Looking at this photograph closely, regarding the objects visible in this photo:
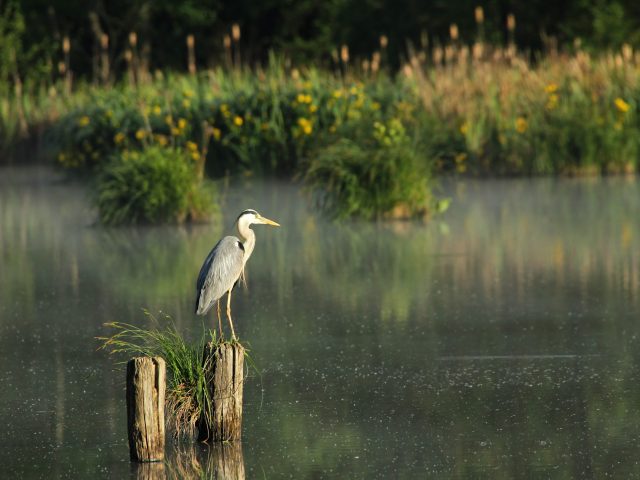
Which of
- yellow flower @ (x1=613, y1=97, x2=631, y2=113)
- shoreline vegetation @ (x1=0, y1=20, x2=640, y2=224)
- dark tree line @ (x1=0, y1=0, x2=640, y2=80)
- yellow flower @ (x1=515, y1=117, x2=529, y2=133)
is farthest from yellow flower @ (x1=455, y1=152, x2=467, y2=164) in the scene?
dark tree line @ (x1=0, y1=0, x2=640, y2=80)

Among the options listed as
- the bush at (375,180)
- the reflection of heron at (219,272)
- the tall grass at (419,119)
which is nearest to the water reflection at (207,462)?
the reflection of heron at (219,272)

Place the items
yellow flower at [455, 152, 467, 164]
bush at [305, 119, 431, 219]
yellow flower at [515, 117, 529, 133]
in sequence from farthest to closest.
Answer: yellow flower at [515, 117, 529, 133] → yellow flower at [455, 152, 467, 164] → bush at [305, 119, 431, 219]

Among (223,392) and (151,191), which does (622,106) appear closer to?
(151,191)

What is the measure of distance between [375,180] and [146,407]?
887 centimetres

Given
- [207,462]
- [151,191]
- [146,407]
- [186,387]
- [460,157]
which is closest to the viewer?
[146,407]

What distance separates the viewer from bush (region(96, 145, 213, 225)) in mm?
14734

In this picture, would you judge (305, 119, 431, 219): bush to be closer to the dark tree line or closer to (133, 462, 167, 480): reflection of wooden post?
(133, 462, 167, 480): reflection of wooden post

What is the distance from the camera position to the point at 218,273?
740 centimetres

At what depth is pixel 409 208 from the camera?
49.0 feet

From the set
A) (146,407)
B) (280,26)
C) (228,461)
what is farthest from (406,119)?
(280,26)

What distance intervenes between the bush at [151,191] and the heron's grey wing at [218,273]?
722 centimetres

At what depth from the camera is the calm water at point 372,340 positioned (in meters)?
6.39

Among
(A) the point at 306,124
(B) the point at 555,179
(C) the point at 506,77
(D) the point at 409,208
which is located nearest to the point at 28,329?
(D) the point at 409,208

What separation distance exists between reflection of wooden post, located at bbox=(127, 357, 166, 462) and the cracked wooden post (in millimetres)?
321
